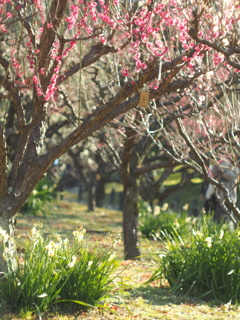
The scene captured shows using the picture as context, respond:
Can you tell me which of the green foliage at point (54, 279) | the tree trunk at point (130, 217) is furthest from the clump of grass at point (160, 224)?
the green foliage at point (54, 279)

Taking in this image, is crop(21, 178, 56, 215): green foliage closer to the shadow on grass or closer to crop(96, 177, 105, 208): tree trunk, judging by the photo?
crop(96, 177, 105, 208): tree trunk

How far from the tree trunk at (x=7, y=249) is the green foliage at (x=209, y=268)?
6.65 feet

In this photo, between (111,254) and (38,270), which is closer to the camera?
(38,270)

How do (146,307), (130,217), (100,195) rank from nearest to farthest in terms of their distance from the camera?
(146,307) → (130,217) → (100,195)

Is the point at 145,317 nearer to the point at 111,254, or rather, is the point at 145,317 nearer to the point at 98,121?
the point at 111,254

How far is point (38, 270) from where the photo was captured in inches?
171

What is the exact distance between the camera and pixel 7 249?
4.35 m

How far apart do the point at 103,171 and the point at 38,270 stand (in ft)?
44.0

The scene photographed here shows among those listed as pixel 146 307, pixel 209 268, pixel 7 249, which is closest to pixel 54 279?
pixel 7 249

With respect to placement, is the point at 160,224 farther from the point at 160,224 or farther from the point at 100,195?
the point at 100,195

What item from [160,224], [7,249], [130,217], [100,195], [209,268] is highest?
[100,195]

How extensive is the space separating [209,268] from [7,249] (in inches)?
94.1

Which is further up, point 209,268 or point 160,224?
point 160,224

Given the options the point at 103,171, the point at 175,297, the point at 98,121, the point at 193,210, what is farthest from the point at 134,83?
the point at 103,171
